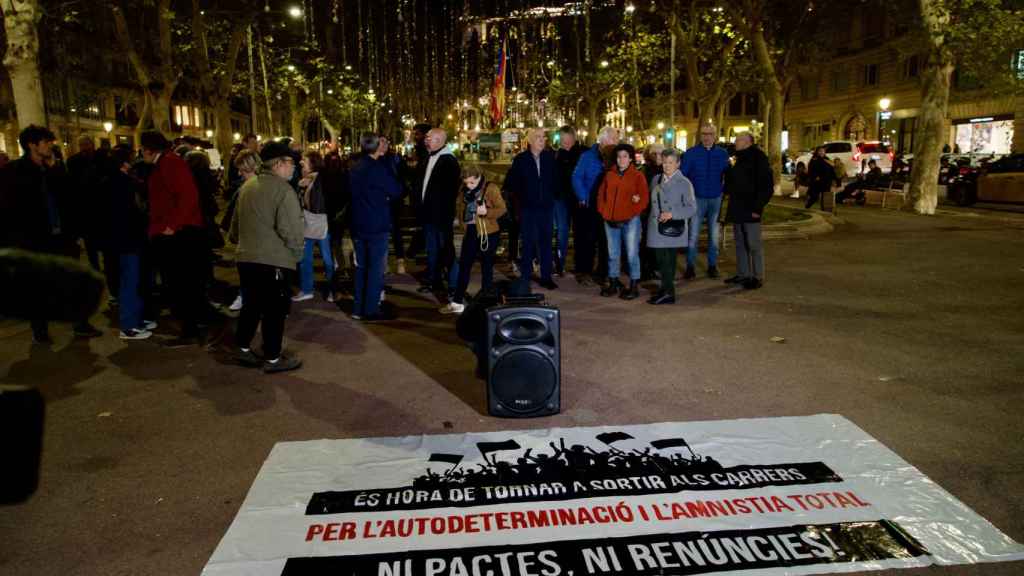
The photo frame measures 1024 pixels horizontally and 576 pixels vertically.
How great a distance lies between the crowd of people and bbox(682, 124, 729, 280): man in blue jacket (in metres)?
0.02

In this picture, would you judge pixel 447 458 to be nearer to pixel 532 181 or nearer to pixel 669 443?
pixel 669 443

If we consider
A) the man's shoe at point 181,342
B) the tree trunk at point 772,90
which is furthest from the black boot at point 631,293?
the tree trunk at point 772,90

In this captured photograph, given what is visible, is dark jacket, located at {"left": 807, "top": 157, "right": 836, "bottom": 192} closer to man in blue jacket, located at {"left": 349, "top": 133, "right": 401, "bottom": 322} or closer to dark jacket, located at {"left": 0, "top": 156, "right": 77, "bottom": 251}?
man in blue jacket, located at {"left": 349, "top": 133, "right": 401, "bottom": 322}

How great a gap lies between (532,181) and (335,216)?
260 centimetres

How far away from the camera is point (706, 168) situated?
1022 cm

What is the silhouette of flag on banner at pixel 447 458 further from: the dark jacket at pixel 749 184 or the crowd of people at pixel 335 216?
the dark jacket at pixel 749 184

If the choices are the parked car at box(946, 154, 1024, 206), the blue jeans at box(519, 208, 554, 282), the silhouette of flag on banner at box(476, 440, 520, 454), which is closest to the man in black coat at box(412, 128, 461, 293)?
the blue jeans at box(519, 208, 554, 282)

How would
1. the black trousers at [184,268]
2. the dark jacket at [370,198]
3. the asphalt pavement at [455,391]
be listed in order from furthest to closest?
the dark jacket at [370,198], the black trousers at [184,268], the asphalt pavement at [455,391]

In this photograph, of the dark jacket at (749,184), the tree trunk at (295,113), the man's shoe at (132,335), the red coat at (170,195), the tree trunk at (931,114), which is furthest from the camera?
the tree trunk at (295,113)

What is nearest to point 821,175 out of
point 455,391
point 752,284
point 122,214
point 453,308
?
point 752,284

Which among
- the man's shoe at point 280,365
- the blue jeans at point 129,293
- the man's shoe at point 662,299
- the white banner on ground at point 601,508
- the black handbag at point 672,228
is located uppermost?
the black handbag at point 672,228

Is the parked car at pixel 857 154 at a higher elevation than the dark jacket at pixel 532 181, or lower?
higher

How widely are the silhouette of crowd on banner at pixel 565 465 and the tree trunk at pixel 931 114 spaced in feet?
55.2

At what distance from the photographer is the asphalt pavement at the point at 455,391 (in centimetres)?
384
